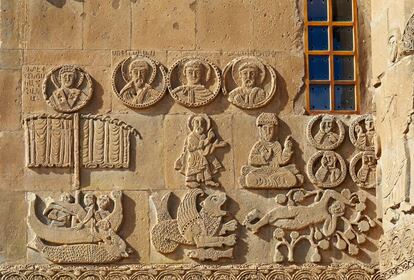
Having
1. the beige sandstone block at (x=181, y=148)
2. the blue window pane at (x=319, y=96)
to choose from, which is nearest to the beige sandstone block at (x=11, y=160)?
the beige sandstone block at (x=181, y=148)

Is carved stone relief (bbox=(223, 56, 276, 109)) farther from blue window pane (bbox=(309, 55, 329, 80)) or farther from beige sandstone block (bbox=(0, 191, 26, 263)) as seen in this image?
beige sandstone block (bbox=(0, 191, 26, 263))

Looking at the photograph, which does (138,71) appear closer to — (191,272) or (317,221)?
(191,272)

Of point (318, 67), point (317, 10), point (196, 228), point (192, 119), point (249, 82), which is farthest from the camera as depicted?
point (317, 10)

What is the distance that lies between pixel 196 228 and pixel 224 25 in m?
2.13

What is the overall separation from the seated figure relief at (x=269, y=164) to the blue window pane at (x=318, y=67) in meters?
0.66

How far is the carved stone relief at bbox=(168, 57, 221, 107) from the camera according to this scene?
1521 cm

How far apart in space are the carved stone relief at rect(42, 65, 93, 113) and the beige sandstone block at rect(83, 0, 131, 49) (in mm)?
320

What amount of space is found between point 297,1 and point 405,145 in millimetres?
2167

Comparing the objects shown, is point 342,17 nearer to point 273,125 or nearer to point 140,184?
point 273,125

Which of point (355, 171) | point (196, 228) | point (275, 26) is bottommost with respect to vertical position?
point (196, 228)

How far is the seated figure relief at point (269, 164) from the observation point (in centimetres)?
1508

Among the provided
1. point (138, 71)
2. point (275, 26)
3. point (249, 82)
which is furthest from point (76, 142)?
point (275, 26)

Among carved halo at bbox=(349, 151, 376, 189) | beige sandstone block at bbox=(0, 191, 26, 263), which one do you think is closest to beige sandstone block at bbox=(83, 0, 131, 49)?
beige sandstone block at bbox=(0, 191, 26, 263)

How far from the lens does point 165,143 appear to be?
1512 centimetres
